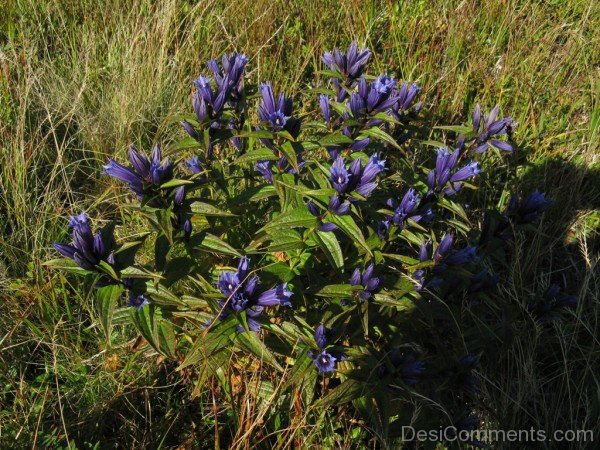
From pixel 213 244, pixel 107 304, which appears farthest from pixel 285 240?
pixel 107 304

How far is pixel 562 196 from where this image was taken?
3.18m

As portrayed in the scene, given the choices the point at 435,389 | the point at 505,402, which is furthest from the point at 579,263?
the point at 435,389

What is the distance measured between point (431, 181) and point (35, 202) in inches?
66.8

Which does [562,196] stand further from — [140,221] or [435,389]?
[140,221]

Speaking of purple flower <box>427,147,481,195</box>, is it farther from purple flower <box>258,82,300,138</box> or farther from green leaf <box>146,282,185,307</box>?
green leaf <box>146,282,185,307</box>

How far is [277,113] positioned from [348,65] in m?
0.52

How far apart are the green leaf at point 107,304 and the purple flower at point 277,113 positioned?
2.09 ft

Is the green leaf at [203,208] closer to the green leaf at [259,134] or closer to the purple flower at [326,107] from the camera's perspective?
the green leaf at [259,134]

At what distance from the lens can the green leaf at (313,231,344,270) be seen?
181 centimetres

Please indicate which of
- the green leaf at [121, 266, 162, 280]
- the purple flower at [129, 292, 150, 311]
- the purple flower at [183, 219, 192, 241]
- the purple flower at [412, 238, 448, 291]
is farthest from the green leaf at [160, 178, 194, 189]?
the purple flower at [412, 238, 448, 291]

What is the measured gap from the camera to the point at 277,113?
6.07ft

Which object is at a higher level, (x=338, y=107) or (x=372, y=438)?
(x=338, y=107)

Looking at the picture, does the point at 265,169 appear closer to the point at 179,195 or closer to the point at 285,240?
the point at 285,240

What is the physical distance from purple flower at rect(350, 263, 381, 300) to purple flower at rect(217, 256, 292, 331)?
0.23 metres
